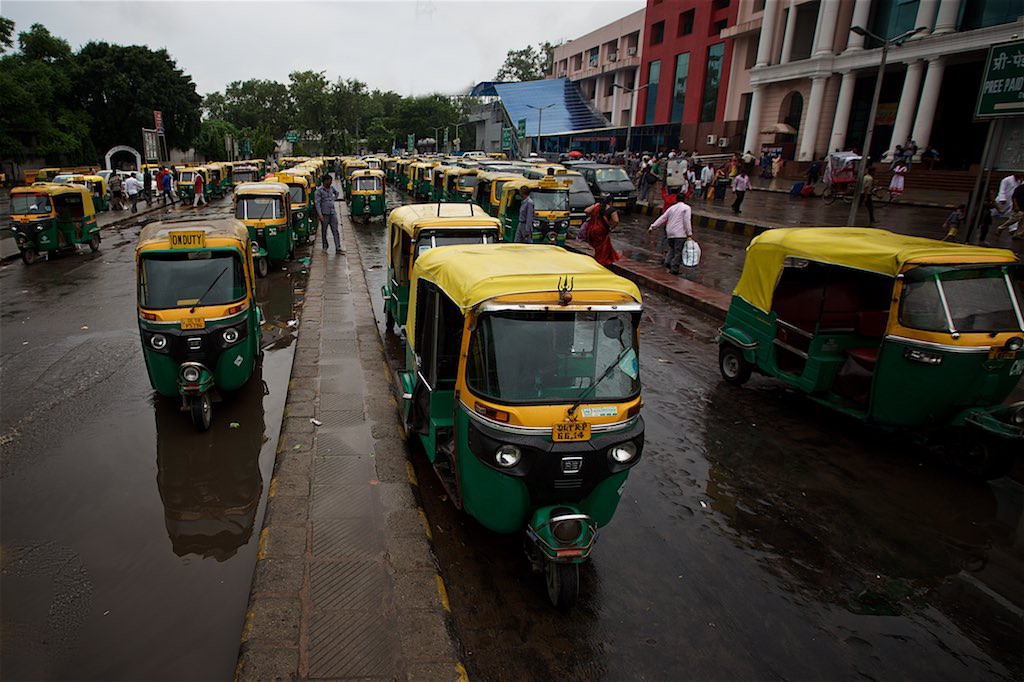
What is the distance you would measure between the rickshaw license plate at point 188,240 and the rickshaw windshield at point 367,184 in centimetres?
1851

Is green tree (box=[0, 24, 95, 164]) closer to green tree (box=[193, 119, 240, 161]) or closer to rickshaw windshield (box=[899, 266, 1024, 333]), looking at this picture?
green tree (box=[193, 119, 240, 161])

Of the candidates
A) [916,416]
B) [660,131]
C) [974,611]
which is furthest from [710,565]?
[660,131]

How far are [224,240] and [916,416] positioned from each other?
819 cm

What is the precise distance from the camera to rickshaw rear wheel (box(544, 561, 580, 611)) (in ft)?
13.5

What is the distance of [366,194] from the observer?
81.1ft

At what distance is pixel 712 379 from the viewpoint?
29.3ft

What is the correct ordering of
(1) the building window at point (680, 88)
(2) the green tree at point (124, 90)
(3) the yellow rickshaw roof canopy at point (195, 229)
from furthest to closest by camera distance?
1. (1) the building window at point (680, 88)
2. (2) the green tree at point (124, 90)
3. (3) the yellow rickshaw roof canopy at point (195, 229)

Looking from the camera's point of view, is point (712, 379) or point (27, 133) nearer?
point (712, 379)

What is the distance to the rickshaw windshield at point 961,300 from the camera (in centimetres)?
590

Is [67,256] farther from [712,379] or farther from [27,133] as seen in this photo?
[27,133]

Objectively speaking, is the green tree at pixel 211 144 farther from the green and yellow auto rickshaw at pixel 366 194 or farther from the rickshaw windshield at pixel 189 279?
the rickshaw windshield at pixel 189 279

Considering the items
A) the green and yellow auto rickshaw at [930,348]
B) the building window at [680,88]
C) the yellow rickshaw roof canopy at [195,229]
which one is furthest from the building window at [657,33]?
the yellow rickshaw roof canopy at [195,229]

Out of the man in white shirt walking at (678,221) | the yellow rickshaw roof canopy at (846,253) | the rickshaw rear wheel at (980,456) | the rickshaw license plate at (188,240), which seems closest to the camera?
the rickshaw rear wheel at (980,456)

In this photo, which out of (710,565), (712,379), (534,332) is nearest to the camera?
(534,332)
